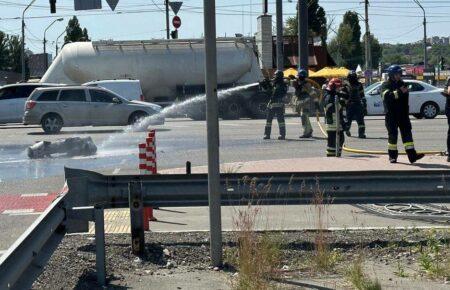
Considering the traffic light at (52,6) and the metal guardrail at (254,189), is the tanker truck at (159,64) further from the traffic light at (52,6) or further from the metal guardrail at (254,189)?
the metal guardrail at (254,189)

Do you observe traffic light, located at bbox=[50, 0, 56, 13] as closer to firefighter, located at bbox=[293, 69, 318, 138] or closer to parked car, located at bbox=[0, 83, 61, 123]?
parked car, located at bbox=[0, 83, 61, 123]

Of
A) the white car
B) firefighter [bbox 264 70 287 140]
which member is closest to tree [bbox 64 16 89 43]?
the white car

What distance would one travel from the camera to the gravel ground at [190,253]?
7.36 meters

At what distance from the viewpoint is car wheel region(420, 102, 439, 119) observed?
32.5 m

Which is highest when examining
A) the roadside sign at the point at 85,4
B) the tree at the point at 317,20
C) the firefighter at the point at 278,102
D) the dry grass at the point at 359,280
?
the tree at the point at 317,20

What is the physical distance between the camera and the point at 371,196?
8508mm

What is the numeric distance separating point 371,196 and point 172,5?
3420cm

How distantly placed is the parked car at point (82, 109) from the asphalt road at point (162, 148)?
0.34 metres

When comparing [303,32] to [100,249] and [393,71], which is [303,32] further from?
[100,249]

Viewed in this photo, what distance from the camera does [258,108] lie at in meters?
35.3

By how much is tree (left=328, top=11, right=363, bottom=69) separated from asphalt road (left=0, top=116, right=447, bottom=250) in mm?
71907

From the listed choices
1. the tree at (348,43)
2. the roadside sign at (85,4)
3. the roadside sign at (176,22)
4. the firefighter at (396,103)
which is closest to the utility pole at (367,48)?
the roadside sign at (176,22)

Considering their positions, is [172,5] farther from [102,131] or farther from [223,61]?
[102,131]

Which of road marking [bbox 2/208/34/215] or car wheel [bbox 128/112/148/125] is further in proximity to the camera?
car wheel [bbox 128/112/148/125]
